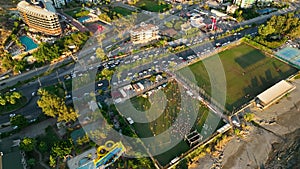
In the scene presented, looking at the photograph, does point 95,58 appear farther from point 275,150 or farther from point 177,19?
point 275,150

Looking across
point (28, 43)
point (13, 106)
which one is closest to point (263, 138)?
point (13, 106)

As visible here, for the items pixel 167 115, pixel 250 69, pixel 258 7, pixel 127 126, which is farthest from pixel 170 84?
pixel 258 7

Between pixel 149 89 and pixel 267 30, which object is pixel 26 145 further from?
pixel 267 30

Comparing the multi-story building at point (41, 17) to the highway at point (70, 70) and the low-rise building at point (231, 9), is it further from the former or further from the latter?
the low-rise building at point (231, 9)

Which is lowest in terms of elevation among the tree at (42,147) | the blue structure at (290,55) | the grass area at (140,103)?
the tree at (42,147)

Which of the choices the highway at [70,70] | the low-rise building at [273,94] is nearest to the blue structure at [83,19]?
the highway at [70,70]
